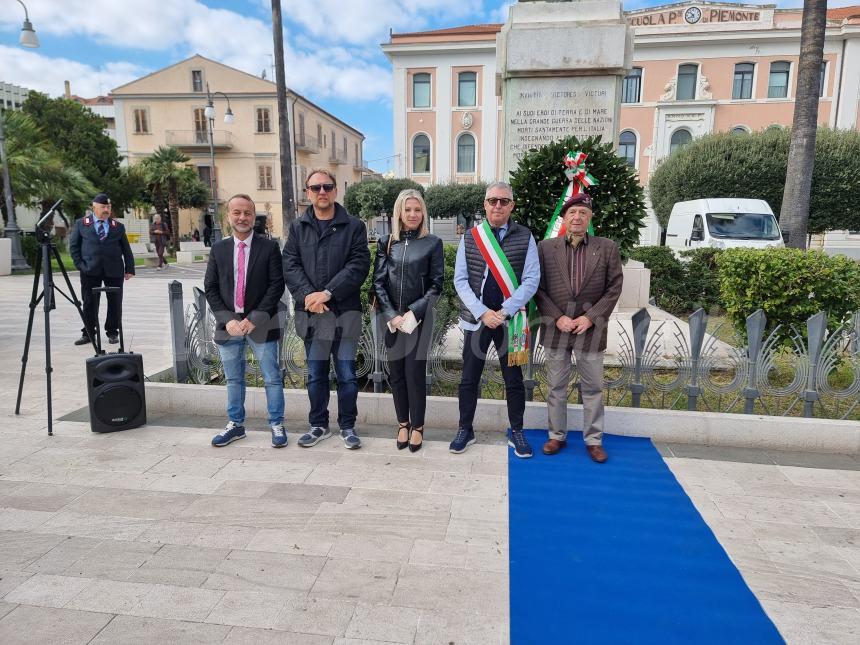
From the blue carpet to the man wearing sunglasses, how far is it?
5.07ft

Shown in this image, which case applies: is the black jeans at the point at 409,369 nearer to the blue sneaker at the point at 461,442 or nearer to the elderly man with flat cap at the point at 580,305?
the blue sneaker at the point at 461,442

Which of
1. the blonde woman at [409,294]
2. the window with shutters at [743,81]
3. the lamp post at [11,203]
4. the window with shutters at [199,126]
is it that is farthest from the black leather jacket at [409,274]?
the window with shutters at [199,126]

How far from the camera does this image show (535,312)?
186 inches

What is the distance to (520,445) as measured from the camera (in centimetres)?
426

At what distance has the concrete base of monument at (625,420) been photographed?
4.36 m

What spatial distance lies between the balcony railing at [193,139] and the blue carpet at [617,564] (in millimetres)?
46318

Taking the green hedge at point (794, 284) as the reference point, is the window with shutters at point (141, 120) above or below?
above

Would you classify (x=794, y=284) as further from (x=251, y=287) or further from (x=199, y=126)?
(x=199, y=126)

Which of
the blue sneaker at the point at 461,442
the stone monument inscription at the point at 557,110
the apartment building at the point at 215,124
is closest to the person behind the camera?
the blue sneaker at the point at 461,442

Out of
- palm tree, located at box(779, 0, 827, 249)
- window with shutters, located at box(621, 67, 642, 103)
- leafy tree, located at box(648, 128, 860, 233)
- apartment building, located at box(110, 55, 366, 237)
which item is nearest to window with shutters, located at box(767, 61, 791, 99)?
window with shutters, located at box(621, 67, 642, 103)

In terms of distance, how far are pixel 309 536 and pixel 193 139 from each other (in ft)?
156

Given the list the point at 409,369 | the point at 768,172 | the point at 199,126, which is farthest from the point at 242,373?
the point at 199,126

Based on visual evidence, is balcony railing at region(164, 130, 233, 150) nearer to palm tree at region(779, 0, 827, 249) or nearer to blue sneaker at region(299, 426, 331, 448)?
palm tree at region(779, 0, 827, 249)

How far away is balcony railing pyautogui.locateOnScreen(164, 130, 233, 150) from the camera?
44531 mm
